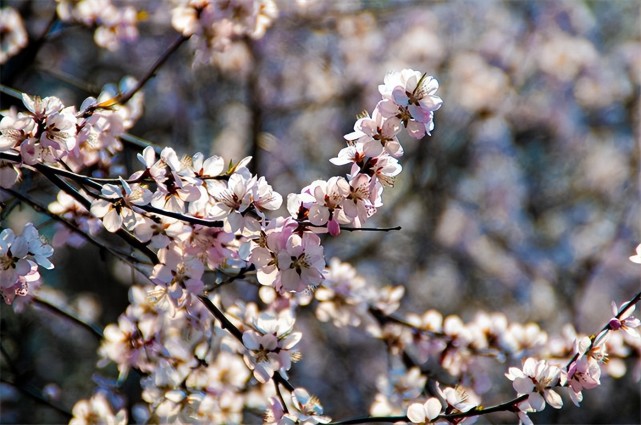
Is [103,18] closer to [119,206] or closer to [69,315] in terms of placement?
[69,315]

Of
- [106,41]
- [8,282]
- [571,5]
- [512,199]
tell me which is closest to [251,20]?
[106,41]

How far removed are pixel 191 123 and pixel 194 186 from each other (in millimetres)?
4203

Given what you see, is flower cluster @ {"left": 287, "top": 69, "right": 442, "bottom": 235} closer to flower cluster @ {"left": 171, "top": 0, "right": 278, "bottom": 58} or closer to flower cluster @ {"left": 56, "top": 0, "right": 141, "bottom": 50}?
flower cluster @ {"left": 171, "top": 0, "right": 278, "bottom": 58}

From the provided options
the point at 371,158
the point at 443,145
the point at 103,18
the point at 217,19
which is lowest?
the point at 371,158

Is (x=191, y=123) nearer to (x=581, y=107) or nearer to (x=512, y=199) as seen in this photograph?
(x=512, y=199)

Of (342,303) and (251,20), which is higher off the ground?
(251,20)

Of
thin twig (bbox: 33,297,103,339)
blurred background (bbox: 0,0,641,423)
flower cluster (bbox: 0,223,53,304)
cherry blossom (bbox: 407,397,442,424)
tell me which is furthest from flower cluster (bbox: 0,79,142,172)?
blurred background (bbox: 0,0,641,423)

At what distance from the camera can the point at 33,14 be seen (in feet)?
13.6

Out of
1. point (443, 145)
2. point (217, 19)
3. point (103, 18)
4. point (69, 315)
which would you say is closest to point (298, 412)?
point (69, 315)

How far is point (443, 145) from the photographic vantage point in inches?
234

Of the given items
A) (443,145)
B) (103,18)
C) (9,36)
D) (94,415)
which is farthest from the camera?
(443,145)

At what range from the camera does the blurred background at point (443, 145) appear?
Result: 5496mm

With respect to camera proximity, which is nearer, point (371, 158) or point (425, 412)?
point (371, 158)

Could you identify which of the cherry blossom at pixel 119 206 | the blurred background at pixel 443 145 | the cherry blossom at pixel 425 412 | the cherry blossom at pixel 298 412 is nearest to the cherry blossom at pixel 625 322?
the cherry blossom at pixel 425 412
